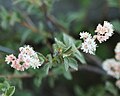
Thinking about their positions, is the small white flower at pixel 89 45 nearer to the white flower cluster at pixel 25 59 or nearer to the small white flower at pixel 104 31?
the small white flower at pixel 104 31

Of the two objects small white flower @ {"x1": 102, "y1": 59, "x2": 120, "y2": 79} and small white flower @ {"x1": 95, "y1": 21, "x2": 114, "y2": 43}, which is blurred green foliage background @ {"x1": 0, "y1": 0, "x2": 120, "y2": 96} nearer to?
small white flower @ {"x1": 102, "y1": 59, "x2": 120, "y2": 79}

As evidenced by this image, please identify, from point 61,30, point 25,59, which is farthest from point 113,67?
point 25,59

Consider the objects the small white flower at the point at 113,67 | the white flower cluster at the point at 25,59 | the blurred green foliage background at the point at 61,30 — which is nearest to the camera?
the white flower cluster at the point at 25,59

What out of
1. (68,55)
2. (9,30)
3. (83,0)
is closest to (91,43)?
(68,55)

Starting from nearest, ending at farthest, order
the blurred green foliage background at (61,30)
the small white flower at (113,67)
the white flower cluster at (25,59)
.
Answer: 1. the white flower cluster at (25,59)
2. the small white flower at (113,67)
3. the blurred green foliage background at (61,30)

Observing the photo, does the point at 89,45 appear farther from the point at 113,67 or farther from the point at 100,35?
the point at 113,67

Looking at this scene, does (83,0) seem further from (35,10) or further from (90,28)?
(35,10)

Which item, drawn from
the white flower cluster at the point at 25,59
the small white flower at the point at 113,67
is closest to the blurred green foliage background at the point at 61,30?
the small white flower at the point at 113,67

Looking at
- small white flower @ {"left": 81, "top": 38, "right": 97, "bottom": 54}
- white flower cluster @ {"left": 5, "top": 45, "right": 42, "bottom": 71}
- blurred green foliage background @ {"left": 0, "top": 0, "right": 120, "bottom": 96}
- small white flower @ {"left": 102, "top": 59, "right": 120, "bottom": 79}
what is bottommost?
small white flower @ {"left": 81, "top": 38, "right": 97, "bottom": 54}

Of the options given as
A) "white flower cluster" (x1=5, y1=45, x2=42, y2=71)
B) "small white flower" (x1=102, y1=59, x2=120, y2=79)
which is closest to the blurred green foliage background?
"small white flower" (x1=102, y1=59, x2=120, y2=79)

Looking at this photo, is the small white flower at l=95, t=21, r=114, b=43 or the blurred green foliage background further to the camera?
the blurred green foliage background
